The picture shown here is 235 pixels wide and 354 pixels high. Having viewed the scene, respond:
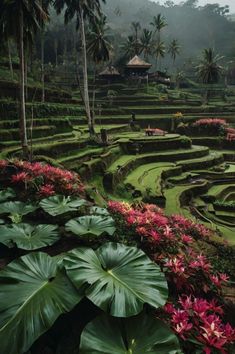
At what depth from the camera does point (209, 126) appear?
98.9 feet

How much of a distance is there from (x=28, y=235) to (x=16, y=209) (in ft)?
3.15

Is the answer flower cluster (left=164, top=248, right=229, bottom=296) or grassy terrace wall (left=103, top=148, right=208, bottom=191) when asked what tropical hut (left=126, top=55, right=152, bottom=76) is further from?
flower cluster (left=164, top=248, right=229, bottom=296)

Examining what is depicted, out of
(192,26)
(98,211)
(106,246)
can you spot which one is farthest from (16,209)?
(192,26)

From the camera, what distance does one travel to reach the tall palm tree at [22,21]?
1379cm

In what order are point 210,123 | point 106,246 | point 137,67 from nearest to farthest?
point 106,246 < point 210,123 < point 137,67

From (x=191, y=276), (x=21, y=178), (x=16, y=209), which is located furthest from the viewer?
(x=21, y=178)

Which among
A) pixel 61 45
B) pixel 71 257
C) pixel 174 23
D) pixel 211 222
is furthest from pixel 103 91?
pixel 174 23

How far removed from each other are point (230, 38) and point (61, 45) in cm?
5559

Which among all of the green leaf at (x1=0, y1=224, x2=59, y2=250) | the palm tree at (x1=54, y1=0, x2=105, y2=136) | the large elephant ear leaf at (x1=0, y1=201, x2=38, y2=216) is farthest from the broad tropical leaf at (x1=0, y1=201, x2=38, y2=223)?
the palm tree at (x1=54, y1=0, x2=105, y2=136)

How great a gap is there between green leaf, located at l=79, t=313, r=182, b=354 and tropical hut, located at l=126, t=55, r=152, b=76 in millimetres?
44716

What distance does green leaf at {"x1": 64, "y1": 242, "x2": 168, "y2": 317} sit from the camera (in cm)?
320

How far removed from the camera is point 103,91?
43.5m

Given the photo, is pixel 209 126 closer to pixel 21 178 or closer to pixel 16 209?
pixel 21 178

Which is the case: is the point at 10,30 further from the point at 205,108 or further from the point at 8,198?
the point at 205,108
